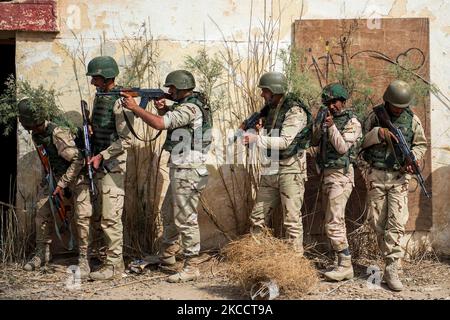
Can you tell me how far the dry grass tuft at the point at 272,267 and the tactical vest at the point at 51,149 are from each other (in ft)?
6.15

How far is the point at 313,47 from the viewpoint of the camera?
6680 millimetres

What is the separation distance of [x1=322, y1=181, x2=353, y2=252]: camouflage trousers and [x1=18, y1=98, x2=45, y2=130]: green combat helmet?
9.19 feet

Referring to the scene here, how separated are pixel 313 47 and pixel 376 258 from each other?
228 centimetres

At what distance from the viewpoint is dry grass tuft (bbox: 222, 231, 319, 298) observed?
5207 millimetres

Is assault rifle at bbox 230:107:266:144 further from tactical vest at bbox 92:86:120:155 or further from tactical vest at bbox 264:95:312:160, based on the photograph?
tactical vest at bbox 92:86:120:155

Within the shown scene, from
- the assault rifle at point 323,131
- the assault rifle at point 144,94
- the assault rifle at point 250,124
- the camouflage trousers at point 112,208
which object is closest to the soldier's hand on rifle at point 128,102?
the assault rifle at point 144,94

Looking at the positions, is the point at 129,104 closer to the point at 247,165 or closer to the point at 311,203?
the point at 247,165

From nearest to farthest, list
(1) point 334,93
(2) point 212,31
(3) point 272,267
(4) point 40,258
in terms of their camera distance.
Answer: (3) point 272,267
(1) point 334,93
(4) point 40,258
(2) point 212,31

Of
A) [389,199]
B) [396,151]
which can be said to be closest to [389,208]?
[389,199]

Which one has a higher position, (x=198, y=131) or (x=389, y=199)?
A: (x=198, y=131)

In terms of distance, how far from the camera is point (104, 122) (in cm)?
595

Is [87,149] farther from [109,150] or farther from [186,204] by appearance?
[186,204]

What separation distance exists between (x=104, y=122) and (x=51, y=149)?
620mm

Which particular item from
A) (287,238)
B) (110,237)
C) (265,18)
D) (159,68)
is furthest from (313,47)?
(110,237)
